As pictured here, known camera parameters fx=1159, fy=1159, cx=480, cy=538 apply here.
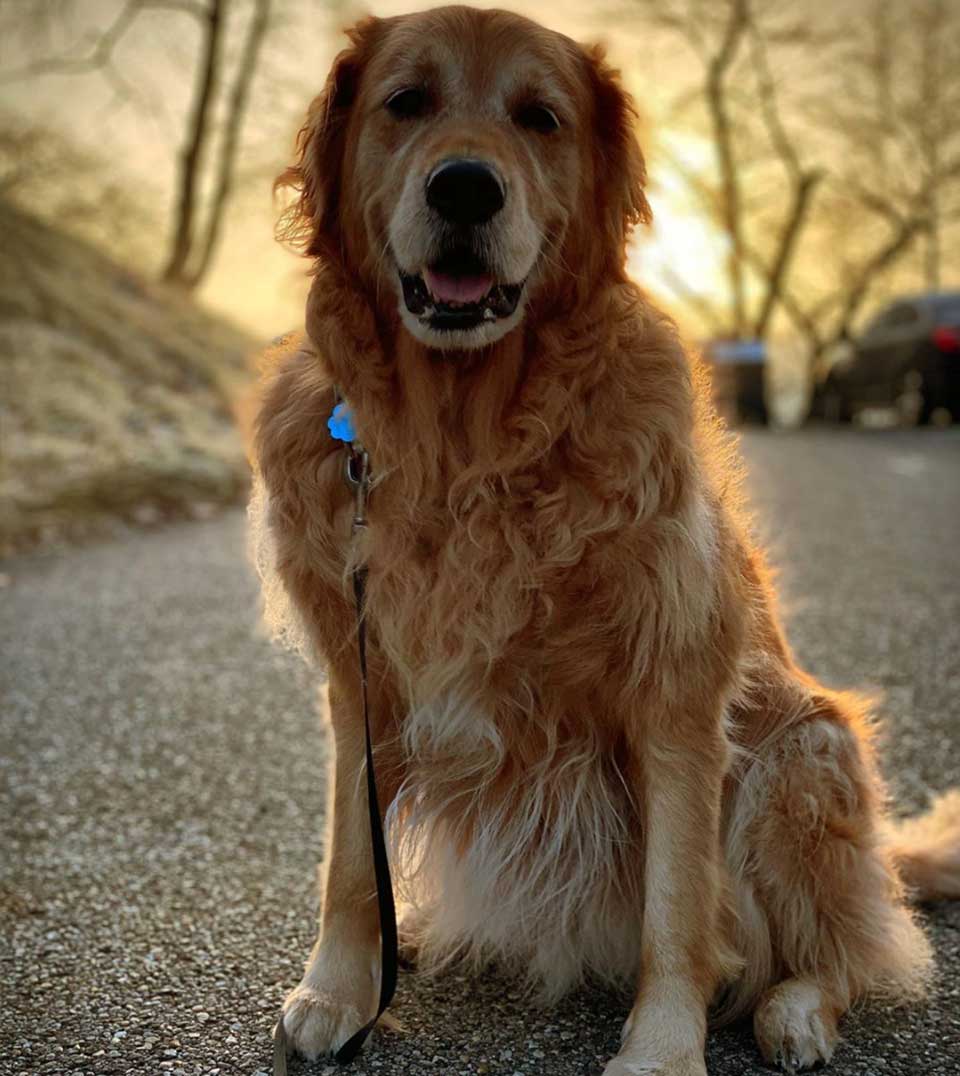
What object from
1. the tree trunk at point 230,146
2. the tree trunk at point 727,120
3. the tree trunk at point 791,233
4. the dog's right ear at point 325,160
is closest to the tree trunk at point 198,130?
the tree trunk at point 230,146

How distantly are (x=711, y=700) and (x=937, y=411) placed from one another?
54.6ft

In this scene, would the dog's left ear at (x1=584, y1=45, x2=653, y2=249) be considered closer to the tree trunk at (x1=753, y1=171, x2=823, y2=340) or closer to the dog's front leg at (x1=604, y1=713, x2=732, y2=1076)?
the dog's front leg at (x1=604, y1=713, x2=732, y2=1076)

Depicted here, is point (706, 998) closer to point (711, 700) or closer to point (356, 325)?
point (711, 700)

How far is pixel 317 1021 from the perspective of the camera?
7.59 ft

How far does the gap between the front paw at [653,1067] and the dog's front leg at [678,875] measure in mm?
57

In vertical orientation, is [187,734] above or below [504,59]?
below

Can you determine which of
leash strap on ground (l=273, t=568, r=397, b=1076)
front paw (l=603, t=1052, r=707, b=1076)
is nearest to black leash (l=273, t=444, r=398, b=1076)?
leash strap on ground (l=273, t=568, r=397, b=1076)

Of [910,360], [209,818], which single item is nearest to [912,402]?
[910,360]

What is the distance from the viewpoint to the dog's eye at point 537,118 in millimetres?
2422

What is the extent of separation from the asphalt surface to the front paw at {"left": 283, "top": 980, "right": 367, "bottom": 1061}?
0.13ft

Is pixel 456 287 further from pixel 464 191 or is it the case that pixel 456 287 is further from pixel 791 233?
pixel 791 233

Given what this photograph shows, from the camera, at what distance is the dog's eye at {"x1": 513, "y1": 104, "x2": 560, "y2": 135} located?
242 centimetres

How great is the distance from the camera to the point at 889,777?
3965 millimetres

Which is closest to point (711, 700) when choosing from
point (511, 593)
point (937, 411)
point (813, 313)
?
point (511, 593)
